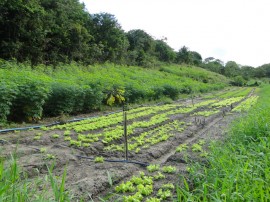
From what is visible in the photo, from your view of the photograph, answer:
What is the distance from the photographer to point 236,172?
3.05 m

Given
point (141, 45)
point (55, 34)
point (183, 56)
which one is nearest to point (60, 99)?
point (55, 34)

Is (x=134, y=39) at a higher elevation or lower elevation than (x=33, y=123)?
higher

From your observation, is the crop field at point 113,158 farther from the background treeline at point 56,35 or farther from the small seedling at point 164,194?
the background treeline at point 56,35

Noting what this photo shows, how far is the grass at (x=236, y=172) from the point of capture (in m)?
2.53

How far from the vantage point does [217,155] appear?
4.05 meters

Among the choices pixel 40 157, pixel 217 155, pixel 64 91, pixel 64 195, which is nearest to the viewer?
pixel 64 195

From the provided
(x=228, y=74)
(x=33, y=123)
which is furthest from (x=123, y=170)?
(x=228, y=74)

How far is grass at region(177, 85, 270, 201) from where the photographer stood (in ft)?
8.29

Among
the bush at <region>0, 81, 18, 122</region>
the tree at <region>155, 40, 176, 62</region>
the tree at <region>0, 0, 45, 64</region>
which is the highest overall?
the tree at <region>155, 40, 176, 62</region>

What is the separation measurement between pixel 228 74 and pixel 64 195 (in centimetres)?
7651

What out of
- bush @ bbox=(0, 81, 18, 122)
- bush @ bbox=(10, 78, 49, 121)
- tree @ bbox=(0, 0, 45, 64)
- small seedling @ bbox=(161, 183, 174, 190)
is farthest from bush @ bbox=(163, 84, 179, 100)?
small seedling @ bbox=(161, 183, 174, 190)

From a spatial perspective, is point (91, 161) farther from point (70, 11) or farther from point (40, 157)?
point (70, 11)

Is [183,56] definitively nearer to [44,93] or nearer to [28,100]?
[44,93]

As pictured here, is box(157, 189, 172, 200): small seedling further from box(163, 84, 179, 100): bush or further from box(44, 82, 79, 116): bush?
box(163, 84, 179, 100): bush
